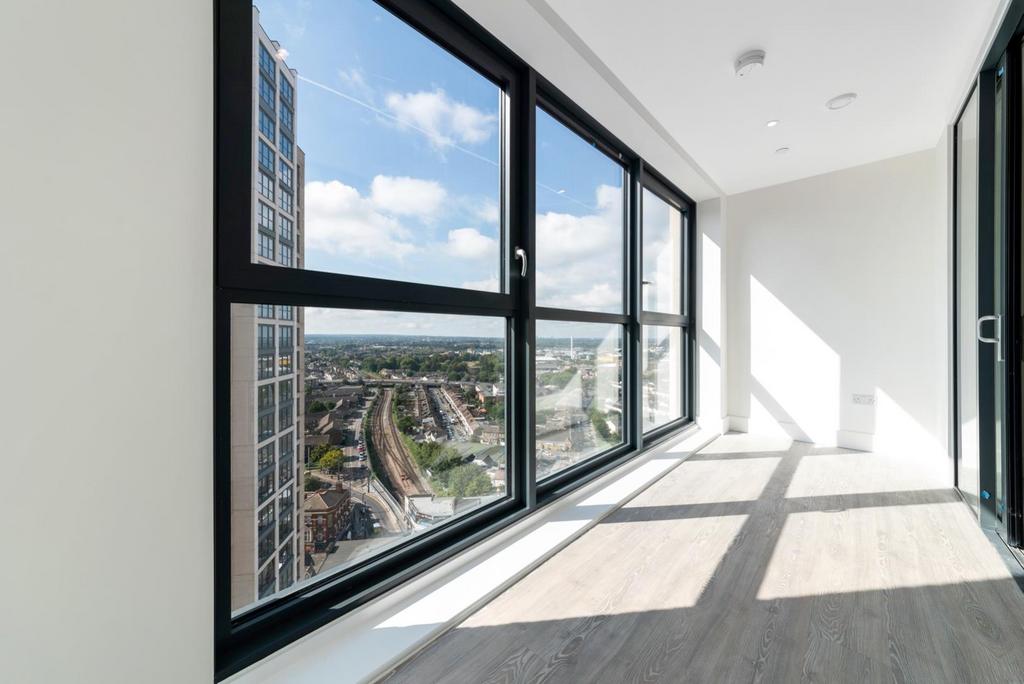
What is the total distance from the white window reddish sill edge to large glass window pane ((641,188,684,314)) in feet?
6.60

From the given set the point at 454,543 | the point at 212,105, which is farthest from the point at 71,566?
the point at 454,543

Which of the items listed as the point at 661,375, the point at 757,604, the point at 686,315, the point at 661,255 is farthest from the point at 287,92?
the point at 686,315

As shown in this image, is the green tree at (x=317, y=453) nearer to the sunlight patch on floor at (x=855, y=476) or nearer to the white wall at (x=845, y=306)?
the sunlight patch on floor at (x=855, y=476)

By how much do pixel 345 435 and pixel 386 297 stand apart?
51cm

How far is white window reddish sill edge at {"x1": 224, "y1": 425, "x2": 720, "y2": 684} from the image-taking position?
1.29 meters

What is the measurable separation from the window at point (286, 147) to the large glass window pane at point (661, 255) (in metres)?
2.76

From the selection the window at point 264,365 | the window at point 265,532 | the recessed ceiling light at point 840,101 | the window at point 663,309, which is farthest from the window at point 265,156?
the recessed ceiling light at point 840,101

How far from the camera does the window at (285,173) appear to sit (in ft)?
4.50

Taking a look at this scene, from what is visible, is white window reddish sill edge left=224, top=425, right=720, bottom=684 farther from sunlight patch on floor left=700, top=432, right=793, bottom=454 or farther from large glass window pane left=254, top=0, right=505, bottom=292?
sunlight patch on floor left=700, top=432, right=793, bottom=454

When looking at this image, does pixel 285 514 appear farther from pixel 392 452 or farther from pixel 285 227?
pixel 285 227

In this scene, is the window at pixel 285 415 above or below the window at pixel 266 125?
below

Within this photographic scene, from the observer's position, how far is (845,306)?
4.03 metres

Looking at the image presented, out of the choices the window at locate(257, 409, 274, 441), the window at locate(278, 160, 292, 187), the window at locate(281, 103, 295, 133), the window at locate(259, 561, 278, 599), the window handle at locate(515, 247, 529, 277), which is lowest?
the window at locate(259, 561, 278, 599)

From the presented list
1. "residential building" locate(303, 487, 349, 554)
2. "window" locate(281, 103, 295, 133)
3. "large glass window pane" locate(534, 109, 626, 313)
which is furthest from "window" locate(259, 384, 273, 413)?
"large glass window pane" locate(534, 109, 626, 313)
